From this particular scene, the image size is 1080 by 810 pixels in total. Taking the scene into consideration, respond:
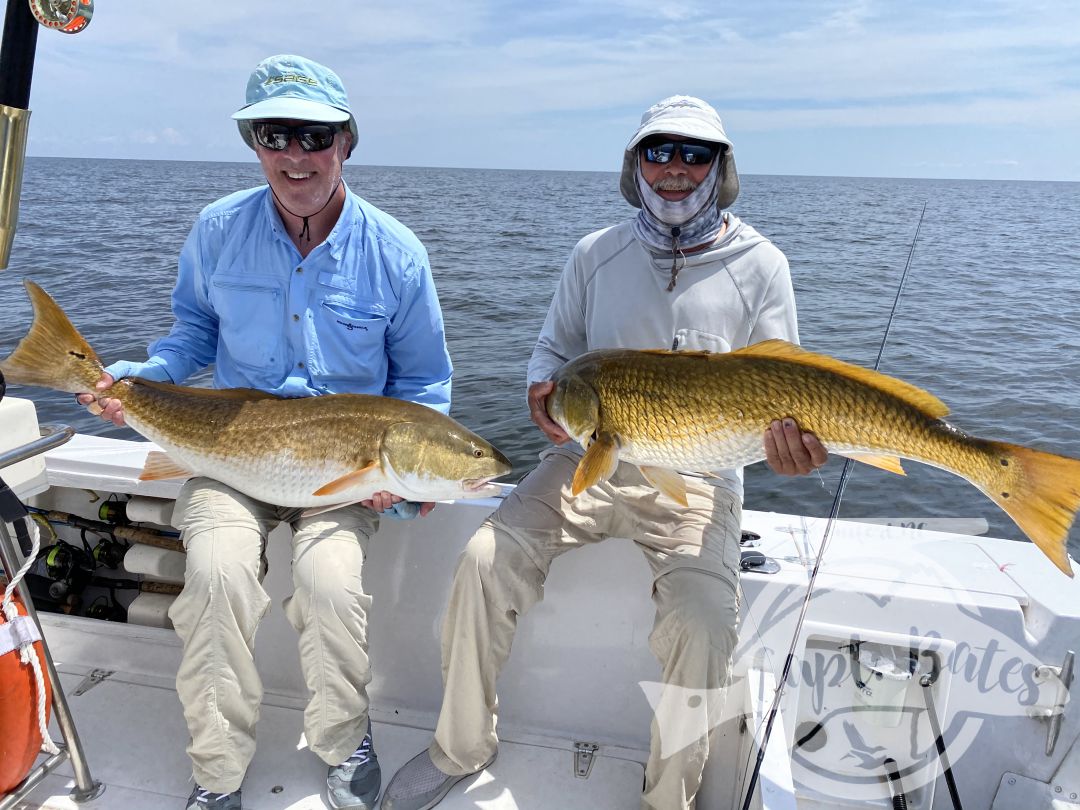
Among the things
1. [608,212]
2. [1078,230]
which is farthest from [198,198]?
[1078,230]

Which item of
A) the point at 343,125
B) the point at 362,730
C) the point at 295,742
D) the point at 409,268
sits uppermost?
the point at 343,125

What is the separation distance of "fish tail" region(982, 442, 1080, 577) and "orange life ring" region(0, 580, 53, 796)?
116 inches

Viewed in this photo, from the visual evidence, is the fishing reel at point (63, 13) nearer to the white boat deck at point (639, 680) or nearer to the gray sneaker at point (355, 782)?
the white boat deck at point (639, 680)

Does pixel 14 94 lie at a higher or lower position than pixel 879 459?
higher

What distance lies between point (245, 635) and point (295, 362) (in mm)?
1083

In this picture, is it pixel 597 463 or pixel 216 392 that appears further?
pixel 216 392

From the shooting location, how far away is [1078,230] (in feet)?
130

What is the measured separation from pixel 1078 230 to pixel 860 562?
4526 centimetres

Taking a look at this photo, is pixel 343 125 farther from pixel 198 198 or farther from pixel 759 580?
pixel 198 198

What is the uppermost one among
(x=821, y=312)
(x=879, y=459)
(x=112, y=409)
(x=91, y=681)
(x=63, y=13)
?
(x=63, y=13)

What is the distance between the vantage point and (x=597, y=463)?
270cm

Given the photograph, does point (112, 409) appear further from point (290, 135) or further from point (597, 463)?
point (597, 463)

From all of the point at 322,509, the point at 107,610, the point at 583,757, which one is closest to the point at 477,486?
the point at 322,509

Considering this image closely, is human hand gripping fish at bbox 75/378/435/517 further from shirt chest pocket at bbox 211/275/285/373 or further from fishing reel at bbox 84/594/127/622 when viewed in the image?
fishing reel at bbox 84/594/127/622
